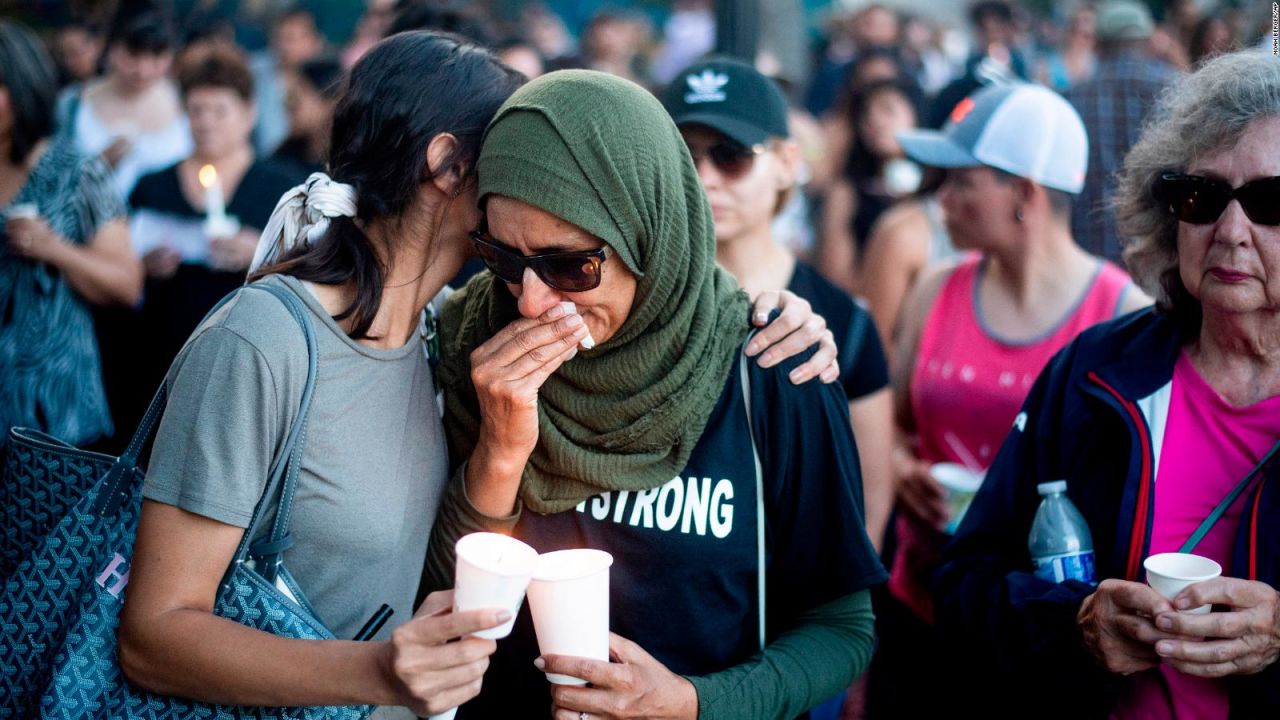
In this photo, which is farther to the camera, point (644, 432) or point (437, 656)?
point (644, 432)

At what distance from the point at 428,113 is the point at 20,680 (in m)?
1.27

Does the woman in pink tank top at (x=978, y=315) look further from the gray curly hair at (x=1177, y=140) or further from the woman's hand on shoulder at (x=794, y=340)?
the woman's hand on shoulder at (x=794, y=340)

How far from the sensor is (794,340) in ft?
7.86

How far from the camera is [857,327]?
Answer: 354cm

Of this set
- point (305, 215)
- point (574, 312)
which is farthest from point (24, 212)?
point (574, 312)

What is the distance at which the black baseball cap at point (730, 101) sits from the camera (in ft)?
12.0

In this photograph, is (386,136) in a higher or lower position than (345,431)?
higher

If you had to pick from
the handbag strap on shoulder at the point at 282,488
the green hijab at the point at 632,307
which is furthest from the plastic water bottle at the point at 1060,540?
the handbag strap on shoulder at the point at 282,488

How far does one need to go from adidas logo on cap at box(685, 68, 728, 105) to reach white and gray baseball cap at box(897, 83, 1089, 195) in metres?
0.81

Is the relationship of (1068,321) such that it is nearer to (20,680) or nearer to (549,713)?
(549,713)

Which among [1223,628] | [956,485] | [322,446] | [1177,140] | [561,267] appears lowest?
[956,485]

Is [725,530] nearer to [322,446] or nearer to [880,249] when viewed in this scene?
[322,446]

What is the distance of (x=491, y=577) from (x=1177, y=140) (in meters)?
1.69

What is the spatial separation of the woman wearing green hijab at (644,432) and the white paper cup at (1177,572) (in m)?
0.52
